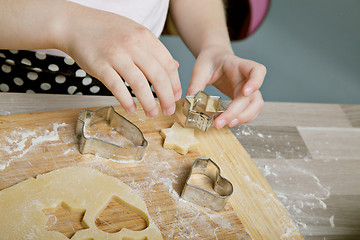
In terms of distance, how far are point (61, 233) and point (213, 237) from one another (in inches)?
10.4

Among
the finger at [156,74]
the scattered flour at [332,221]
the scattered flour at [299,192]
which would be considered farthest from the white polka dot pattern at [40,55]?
the scattered flour at [332,221]

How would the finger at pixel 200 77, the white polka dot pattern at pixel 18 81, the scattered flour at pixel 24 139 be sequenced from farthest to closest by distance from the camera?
1. the white polka dot pattern at pixel 18 81
2. the finger at pixel 200 77
3. the scattered flour at pixel 24 139

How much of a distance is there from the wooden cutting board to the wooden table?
0.07 metres

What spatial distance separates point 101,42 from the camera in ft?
2.25

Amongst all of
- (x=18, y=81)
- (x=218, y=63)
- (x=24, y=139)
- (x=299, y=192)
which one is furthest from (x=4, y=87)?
(x=299, y=192)

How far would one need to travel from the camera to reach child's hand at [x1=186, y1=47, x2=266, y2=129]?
84 centimetres

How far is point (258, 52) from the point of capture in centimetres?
244

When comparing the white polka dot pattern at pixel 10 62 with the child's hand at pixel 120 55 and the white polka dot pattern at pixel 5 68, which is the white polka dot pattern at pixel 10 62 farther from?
the child's hand at pixel 120 55

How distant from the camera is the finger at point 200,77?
902 millimetres

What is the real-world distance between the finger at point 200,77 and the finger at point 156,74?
179 millimetres

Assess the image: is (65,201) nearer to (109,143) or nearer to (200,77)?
(109,143)

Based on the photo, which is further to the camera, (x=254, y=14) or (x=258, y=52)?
(x=258, y=52)

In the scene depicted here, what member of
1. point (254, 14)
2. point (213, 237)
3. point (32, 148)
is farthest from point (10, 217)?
point (254, 14)

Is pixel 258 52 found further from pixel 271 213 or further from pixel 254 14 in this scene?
pixel 271 213
